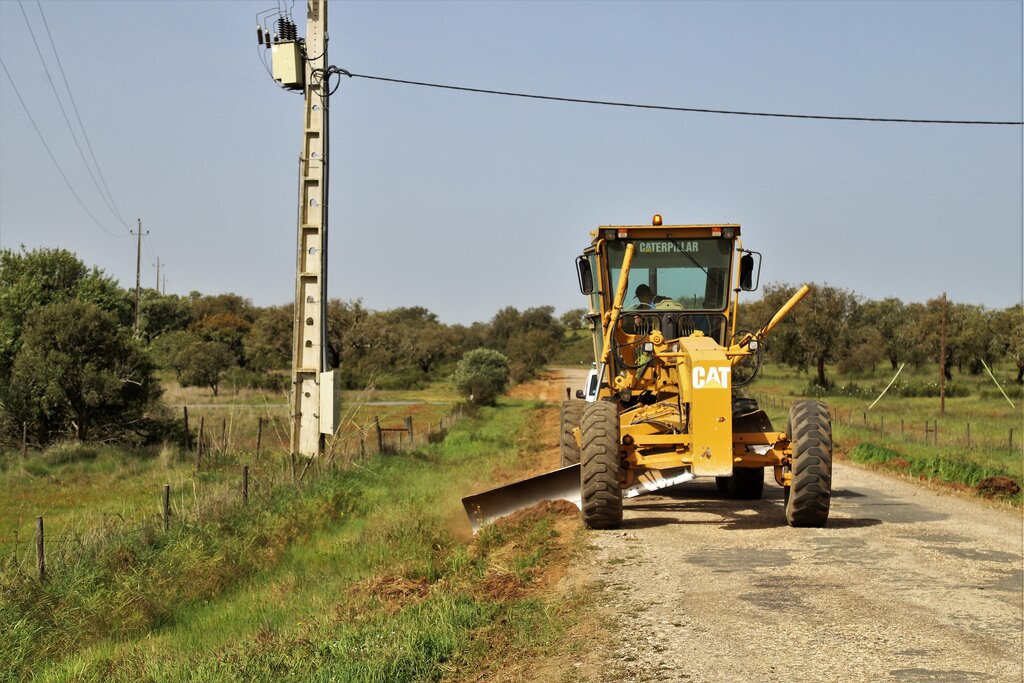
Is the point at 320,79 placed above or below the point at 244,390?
above

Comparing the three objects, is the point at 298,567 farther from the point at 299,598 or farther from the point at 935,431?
the point at 935,431

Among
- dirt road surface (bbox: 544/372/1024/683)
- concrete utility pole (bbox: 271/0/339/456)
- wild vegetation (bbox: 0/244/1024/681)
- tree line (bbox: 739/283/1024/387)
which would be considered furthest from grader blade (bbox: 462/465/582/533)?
tree line (bbox: 739/283/1024/387)

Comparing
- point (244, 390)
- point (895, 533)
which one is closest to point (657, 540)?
point (895, 533)

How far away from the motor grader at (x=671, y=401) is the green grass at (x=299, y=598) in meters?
0.99

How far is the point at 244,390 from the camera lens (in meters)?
56.8

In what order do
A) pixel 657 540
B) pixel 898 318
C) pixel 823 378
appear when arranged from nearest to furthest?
pixel 657 540 → pixel 823 378 → pixel 898 318

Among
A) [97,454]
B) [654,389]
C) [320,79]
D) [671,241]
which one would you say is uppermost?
[320,79]

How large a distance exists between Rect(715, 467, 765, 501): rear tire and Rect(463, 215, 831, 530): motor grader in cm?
2

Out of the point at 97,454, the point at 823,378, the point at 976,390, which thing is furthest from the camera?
the point at 823,378

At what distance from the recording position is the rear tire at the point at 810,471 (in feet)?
35.0

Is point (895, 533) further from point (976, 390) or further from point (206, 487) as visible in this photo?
point (976, 390)

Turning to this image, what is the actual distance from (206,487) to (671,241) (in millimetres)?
10461

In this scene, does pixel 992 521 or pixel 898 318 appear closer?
pixel 992 521

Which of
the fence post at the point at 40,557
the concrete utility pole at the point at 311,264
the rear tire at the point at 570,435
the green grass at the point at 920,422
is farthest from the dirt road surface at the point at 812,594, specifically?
the concrete utility pole at the point at 311,264
